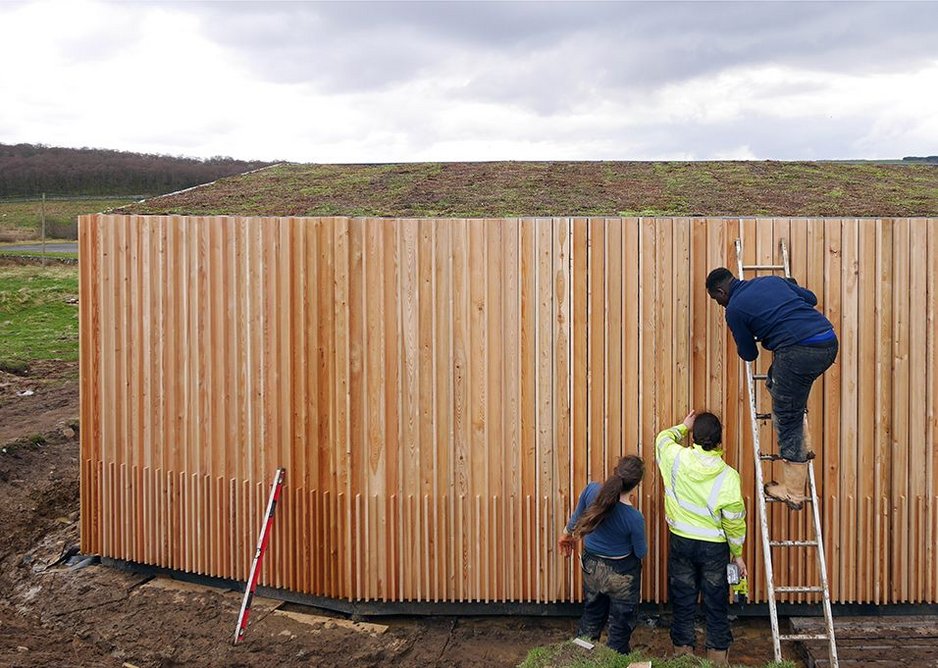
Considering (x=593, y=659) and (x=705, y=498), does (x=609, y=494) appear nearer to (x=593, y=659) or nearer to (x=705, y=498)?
(x=705, y=498)

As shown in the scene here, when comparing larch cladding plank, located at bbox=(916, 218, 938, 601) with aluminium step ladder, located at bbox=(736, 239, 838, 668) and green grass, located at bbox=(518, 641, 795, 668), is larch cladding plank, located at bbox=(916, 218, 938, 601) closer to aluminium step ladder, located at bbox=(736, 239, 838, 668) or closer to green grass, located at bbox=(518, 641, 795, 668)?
aluminium step ladder, located at bbox=(736, 239, 838, 668)

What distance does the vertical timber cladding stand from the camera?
6.09 m

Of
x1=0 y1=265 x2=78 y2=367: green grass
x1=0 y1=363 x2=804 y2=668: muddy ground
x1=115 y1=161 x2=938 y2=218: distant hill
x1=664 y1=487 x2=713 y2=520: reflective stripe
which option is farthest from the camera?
x1=0 y1=265 x2=78 y2=367: green grass

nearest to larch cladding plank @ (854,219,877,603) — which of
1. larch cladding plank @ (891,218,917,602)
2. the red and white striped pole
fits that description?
larch cladding plank @ (891,218,917,602)

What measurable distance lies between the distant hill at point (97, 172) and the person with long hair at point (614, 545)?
147 ft

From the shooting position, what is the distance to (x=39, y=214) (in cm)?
4556

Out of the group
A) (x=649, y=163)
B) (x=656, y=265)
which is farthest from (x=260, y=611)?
(x=649, y=163)

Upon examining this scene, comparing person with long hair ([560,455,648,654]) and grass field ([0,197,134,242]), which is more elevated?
grass field ([0,197,134,242])

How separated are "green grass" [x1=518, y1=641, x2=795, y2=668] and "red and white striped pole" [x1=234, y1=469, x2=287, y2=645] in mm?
2155

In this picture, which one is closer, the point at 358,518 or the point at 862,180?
the point at 358,518

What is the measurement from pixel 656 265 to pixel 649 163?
6162 millimetres

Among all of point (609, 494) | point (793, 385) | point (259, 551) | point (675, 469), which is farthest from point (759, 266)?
point (259, 551)

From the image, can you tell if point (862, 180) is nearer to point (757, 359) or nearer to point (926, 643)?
point (757, 359)

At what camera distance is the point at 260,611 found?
21.5 ft
